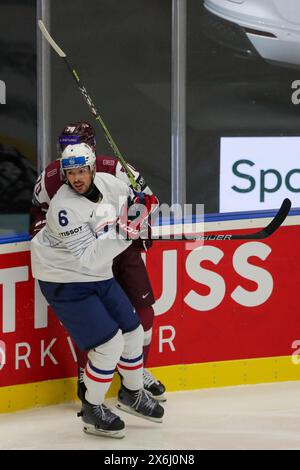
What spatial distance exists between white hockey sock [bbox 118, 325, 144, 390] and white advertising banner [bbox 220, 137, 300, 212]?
186 centimetres

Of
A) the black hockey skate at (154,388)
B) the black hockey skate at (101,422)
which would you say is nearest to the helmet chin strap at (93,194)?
the black hockey skate at (101,422)

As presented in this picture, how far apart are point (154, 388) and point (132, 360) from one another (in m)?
0.31

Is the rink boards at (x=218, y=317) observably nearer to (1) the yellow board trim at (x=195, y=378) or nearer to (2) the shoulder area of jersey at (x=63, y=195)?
(1) the yellow board trim at (x=195, y=378)

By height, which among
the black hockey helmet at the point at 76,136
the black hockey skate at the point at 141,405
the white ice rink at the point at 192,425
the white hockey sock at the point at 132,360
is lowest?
the white ice rink at the point at 192,425

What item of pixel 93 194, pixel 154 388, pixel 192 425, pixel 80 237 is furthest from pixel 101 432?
pixel 93 194

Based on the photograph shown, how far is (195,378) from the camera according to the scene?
4281 millimetres

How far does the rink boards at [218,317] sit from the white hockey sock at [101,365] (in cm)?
35

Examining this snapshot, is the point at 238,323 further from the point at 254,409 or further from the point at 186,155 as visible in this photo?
the point at 186,155

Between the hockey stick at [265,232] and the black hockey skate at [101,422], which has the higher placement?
the hockey stick at [265,232]

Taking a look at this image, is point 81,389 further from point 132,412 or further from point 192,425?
point 192,425

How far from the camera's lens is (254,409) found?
405cm

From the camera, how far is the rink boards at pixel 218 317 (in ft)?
13.4

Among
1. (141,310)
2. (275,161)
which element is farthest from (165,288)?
(275,161)

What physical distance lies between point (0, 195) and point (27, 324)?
135cm
